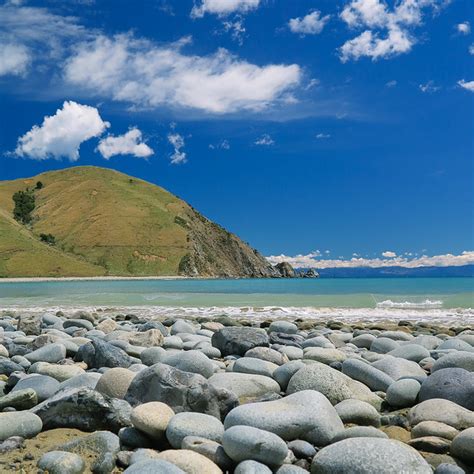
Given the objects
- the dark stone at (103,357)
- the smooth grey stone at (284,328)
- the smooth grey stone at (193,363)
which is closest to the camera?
the smooth grey stone at (193,363)

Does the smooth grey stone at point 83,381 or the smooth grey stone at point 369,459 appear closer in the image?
the smooth grey stone at point 369,459

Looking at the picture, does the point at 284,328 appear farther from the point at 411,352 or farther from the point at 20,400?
the point at 20,400

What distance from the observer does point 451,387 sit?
6.11 metres

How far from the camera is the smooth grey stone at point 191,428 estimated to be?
4743 mm

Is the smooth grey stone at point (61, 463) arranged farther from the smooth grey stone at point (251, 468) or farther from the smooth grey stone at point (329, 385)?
the smooth grey stone at point (329, 385)

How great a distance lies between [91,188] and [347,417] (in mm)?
186423

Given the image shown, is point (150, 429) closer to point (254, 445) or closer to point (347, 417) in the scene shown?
point (254, 445)

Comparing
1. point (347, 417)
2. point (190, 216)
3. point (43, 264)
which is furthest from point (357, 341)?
point (190, 216)

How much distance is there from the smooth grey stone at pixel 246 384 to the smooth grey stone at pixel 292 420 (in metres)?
1.51

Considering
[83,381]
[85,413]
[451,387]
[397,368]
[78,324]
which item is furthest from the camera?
[78,324]

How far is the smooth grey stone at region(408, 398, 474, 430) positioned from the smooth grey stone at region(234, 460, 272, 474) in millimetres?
2165

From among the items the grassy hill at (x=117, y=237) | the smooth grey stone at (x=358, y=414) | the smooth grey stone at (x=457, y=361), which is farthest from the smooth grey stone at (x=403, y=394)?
the grassy hill at (x=117, y=237)

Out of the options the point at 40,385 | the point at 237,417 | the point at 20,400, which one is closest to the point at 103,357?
the point at 40,385

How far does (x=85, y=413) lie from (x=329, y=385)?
2716 millimetres
